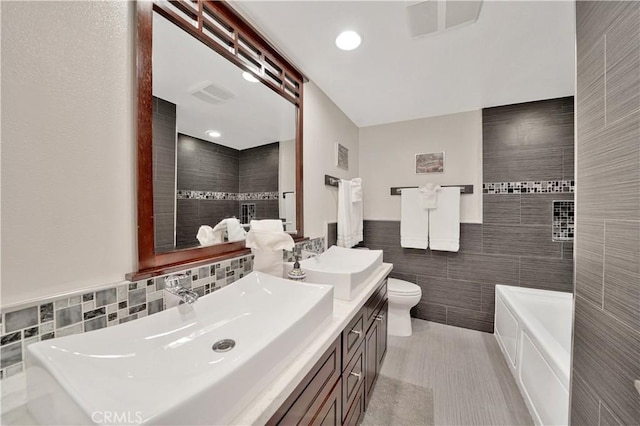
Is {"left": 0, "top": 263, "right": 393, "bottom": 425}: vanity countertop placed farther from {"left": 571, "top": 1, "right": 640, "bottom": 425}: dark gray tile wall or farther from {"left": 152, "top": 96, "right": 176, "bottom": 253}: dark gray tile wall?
{"left": 571, "top": 1, "right": 640, "bottom": 425}: dark gray tile wall

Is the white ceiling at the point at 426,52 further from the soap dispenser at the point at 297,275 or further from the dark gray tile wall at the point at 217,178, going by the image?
the soap dispenser at the point at 297,275

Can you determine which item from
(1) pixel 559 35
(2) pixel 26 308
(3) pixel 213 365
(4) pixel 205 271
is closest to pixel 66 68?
(2) pixel 26 308

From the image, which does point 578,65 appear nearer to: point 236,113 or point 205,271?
point 236,113

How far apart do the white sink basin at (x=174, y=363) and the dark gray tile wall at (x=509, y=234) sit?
4.69ft

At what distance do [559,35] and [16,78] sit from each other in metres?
2.47

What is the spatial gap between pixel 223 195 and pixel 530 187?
276cm

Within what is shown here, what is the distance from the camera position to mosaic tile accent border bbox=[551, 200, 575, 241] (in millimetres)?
2170

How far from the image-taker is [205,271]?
108 centimetres

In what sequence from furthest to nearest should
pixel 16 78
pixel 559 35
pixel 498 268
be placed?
pixel 498 268 < pixel 559 35 < pixel 16 78

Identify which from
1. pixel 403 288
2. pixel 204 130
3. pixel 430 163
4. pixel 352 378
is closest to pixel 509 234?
pixel 430 163

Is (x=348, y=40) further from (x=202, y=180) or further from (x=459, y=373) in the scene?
(x=459, y=373)

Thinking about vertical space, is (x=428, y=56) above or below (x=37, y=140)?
above

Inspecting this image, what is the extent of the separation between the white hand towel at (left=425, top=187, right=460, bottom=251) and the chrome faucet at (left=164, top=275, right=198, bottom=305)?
2418mm

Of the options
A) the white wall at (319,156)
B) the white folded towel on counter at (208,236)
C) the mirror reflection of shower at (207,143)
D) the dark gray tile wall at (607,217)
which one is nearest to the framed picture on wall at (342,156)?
the white wall at (319,156)
